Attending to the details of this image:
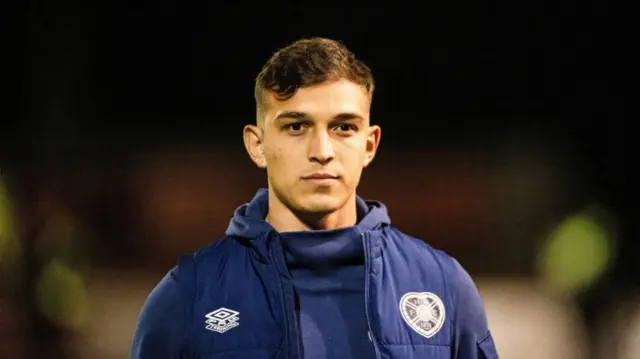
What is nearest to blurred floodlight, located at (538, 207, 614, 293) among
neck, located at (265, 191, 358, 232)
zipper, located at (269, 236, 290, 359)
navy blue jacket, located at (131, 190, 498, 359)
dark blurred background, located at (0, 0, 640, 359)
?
dark blurred background, located at (0, 0, 640, 359)

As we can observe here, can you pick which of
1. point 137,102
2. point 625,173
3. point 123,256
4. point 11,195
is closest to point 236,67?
point 137,102

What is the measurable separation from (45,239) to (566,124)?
1311mm

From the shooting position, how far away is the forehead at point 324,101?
3.42ft

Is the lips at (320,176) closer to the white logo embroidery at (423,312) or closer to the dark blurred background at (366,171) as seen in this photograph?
the white logo embroidery at (423,312)

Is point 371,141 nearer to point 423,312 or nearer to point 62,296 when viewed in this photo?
point 423,312

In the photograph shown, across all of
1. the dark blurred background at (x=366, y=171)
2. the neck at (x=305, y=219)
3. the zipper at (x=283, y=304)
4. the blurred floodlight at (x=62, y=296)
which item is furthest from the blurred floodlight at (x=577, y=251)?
the blurred floodlight at (x=62, y=296)

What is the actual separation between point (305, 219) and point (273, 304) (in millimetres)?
148

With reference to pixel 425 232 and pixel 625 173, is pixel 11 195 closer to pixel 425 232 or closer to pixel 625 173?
pixel 425 232

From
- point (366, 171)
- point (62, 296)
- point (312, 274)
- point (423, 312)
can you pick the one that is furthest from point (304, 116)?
point (62, 296)

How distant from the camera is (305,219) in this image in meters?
1.08

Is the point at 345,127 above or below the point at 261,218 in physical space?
above

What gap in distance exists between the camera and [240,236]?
108 cm

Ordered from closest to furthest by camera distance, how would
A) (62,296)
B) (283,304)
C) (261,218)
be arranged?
1. (283,304)
2. (261,218)
3. (62,296)

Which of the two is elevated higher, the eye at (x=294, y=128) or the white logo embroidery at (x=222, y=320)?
the eye at (x=294, y=128)
